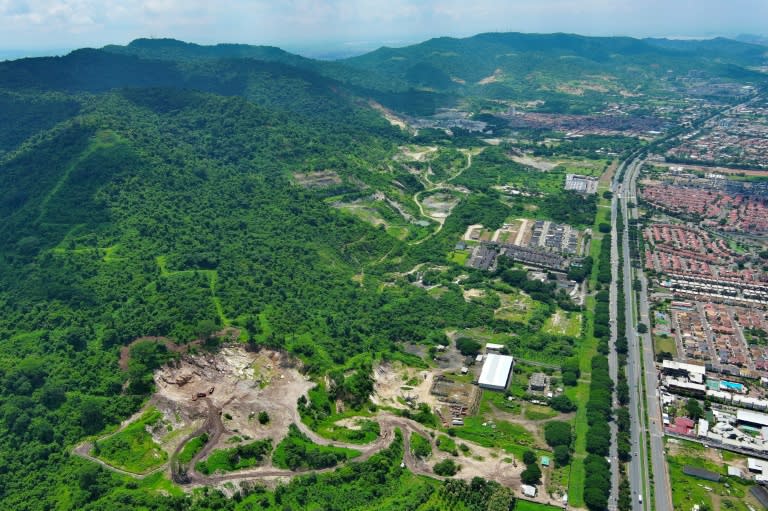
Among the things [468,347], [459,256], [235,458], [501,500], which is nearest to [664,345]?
[468,347]

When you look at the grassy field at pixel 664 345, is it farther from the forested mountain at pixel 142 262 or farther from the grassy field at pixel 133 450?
the grassy field at pixel 133 450

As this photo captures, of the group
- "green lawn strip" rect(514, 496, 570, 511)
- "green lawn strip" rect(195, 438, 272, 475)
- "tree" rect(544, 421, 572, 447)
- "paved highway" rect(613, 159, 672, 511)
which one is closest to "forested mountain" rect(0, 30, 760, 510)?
"green lawn strip" rect(195, 438, 272, 475)

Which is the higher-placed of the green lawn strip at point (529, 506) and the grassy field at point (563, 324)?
the grassy field at point (563, 324)

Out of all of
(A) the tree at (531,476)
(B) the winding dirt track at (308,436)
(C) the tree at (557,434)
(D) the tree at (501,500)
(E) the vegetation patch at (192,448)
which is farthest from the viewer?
(C) the tree at (557,434)

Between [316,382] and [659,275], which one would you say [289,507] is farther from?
[659,275]

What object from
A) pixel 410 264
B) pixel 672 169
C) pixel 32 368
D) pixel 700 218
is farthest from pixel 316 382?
pixel 672 169

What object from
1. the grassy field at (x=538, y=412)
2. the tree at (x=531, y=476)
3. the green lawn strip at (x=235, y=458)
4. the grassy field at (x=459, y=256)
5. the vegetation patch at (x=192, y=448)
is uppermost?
the grassy field at (x=459, y=256)

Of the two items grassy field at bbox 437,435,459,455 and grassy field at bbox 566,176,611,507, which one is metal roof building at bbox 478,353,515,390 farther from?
grassy field at bbox 437,435,459,455

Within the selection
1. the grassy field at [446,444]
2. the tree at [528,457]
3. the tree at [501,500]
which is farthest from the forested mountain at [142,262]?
the tree at [501,500]
